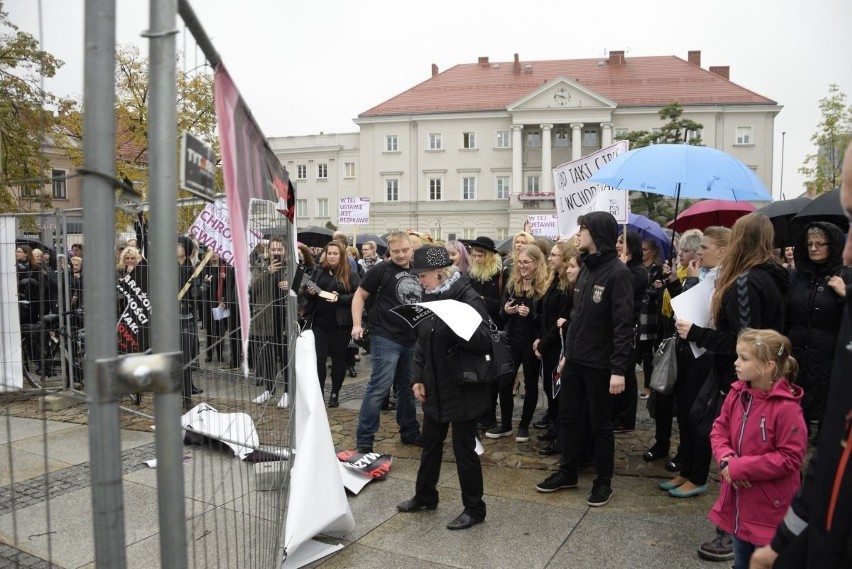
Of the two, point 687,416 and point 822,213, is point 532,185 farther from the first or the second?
point 687,416

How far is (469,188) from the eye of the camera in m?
Answer: 62.3

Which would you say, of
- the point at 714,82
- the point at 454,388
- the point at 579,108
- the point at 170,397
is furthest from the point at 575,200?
the point at 714,82

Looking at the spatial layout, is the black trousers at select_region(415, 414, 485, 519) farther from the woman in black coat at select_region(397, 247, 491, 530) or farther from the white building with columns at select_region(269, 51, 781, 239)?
the white building with columns at select_region(269, 51, 781, 239)

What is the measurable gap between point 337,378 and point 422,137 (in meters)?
56.8

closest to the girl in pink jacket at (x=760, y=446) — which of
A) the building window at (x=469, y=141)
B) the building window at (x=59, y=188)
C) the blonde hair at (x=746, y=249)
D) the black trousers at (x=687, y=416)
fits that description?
the blonde hair at (x=746, y=249)

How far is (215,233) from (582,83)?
64988 mm

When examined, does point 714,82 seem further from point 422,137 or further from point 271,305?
point 271,305

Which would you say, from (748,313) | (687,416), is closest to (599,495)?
(687,416)

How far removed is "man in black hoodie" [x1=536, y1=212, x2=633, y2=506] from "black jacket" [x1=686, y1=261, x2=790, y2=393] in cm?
57

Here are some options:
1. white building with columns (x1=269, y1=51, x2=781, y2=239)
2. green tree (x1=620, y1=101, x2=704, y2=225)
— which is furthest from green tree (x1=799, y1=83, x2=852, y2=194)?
white building with columns (x1=269, y1=51, x2=781, y2=239)

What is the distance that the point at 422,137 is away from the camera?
2448 inches

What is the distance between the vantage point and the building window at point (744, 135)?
5744 centimetres

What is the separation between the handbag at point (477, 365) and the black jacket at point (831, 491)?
2560 millimetres

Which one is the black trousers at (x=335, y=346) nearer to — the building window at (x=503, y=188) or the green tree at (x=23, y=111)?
the green tree at (x=23, y=111)
